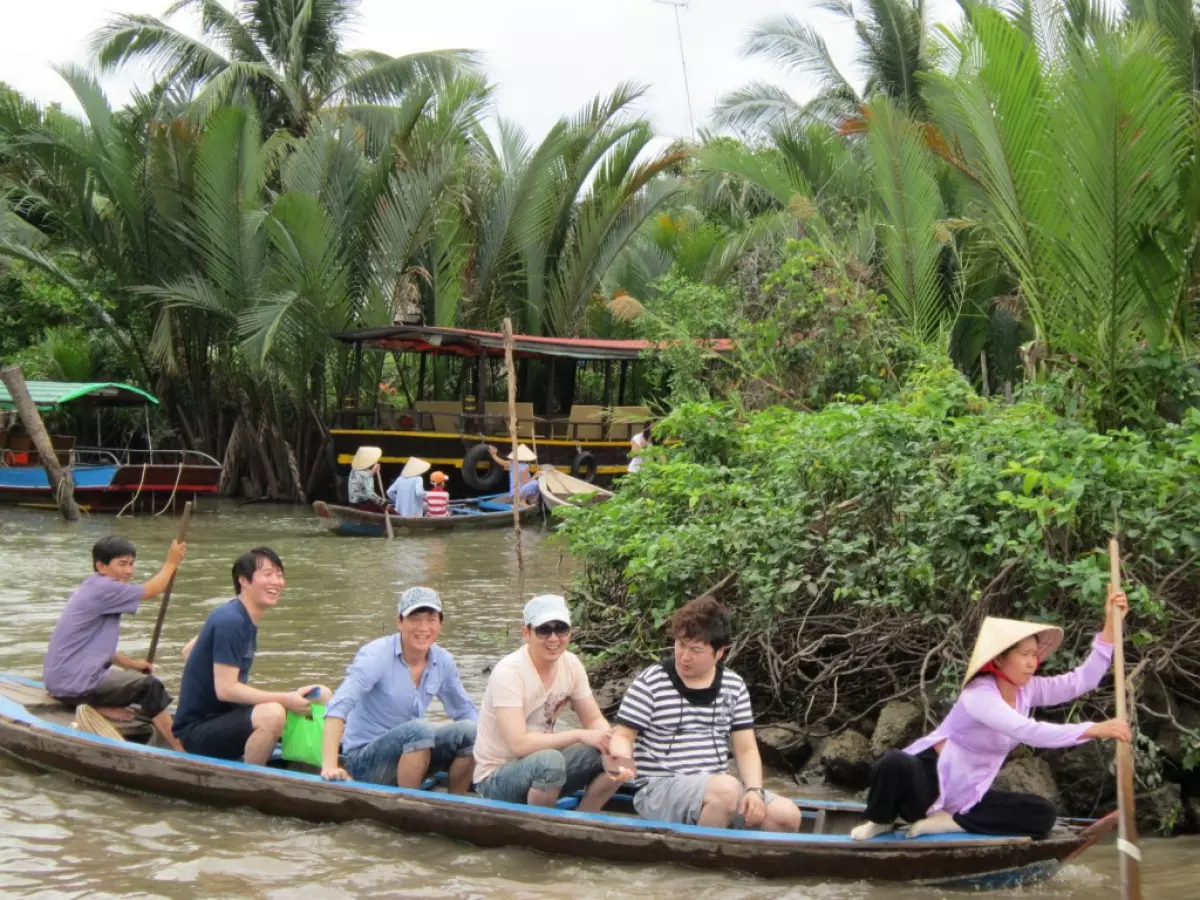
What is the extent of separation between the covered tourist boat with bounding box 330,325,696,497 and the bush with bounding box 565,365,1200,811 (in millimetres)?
10662

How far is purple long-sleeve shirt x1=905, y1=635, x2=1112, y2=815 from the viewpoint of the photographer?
14.8 feet

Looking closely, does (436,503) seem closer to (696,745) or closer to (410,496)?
(410,496)

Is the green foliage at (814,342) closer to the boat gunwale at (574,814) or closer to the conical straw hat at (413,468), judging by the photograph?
the boat gunwale at (574,814)

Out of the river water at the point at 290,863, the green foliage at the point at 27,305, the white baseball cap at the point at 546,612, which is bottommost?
the river water at the point at 290,863

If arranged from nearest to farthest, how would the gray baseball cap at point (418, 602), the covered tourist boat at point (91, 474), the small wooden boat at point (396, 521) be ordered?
the gray baseball cap at point (418, 602) → the small wooden boat at point (396, 521) → the covered tourist boat at point (91, 474)

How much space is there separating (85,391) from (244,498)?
4324 millimetres

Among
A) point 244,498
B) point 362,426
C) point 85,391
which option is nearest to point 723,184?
point 362,426

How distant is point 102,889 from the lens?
15.8 feet

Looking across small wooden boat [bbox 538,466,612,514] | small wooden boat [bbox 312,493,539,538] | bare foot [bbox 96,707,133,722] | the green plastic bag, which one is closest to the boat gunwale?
the green plastic bag

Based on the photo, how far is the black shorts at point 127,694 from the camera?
6324 mm

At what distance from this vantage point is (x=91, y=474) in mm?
18984

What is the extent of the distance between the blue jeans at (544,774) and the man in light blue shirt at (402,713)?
262 millimetres

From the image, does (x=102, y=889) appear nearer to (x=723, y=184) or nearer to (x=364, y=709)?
(x=364, y=709)

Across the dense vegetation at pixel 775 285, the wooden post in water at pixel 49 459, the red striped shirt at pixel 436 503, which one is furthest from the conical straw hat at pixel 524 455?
the wooden post in water at pixel 49 459
